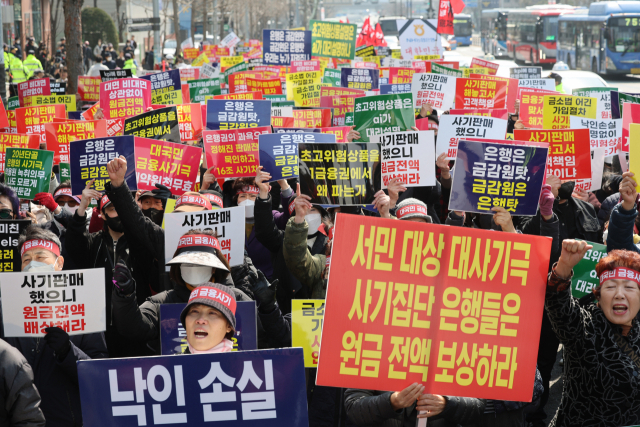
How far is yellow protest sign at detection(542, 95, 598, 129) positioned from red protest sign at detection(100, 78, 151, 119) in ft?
18.1

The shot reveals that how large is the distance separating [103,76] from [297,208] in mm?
7993

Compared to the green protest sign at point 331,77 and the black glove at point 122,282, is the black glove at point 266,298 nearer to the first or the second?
the black glove at point 122,282

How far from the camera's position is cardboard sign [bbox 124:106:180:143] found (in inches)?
324

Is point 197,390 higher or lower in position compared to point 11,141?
lower

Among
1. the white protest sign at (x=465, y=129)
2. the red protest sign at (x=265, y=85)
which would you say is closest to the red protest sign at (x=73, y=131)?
the white protest sign at (x=465, y=129)

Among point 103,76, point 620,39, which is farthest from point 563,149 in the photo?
point 620,39

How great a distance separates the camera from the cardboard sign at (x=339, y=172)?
5.64 metres

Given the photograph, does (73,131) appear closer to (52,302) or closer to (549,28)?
(52,302)

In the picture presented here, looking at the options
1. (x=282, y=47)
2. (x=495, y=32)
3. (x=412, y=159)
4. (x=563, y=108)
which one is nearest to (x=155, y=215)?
(x=412, y=159)

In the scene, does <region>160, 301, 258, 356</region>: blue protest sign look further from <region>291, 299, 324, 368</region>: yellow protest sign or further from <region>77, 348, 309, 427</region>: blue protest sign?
<region>77, 348, 309, 427</region>: blue protest sign

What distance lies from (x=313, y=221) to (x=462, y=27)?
208 ft

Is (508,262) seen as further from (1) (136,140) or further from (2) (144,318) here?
(1) (136,140)

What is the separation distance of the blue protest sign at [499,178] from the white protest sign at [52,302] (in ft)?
8.67

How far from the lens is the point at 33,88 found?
13.2 meters
